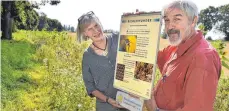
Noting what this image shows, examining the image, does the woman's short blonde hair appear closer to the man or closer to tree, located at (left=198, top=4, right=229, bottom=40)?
the man

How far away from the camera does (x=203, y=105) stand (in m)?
2.10

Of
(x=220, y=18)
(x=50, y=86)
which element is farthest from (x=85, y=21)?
(x=220, y=18)

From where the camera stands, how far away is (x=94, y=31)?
9.80 ft

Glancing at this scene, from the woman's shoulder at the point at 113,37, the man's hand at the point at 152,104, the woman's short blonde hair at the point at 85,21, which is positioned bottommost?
the man's hand at the point at 152,104

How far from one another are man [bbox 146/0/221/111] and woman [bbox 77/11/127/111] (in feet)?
2.37

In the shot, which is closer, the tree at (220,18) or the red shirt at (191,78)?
the red shirt at (191,78)

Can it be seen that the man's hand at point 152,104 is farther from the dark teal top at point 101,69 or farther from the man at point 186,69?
the dark teal top at point 101,69

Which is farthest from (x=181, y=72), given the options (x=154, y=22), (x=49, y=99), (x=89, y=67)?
(x=49, y=99)

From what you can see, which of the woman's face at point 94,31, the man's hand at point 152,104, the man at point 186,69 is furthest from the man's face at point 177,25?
the woman's face at point 94,31

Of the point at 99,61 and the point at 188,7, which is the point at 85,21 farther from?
the point at 188,7

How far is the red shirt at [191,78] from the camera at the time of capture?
2.08m

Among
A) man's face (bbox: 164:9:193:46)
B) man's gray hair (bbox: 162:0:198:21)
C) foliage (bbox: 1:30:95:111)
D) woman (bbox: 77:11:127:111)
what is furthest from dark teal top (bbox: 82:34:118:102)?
foliage (bbox: 1:30:95:111)

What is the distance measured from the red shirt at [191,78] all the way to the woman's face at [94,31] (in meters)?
0.77

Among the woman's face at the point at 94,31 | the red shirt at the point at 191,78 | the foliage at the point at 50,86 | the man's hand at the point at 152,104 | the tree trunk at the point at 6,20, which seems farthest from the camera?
the tree trunk at the point at 6,20
